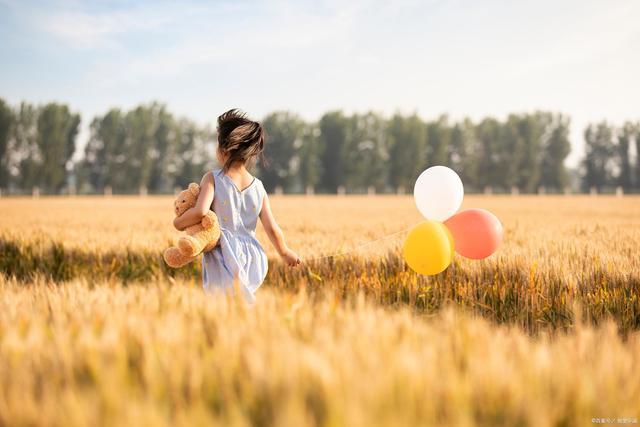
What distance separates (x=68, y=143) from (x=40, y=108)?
14.6 ft

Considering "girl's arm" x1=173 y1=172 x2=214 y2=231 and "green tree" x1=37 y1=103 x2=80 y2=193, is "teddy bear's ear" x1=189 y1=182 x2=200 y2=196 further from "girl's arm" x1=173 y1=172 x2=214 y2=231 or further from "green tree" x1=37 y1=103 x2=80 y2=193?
"green tree" x1=37 y1=103 x2=80 y2=193

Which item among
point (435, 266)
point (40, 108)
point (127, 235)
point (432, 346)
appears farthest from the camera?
point (40, 108)

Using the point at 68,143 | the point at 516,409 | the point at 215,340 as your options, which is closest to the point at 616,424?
the point at 516,409

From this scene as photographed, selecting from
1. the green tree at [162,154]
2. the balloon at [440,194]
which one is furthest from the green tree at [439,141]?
the balloon at [440,194]

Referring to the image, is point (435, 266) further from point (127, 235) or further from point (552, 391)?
point (127, 235)

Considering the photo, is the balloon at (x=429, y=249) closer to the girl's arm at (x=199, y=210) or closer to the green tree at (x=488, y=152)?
the girl's arm at (x=199, y=210)

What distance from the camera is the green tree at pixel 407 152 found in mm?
58562

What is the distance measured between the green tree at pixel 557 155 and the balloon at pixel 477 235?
6288cm

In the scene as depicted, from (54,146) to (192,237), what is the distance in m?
55.4

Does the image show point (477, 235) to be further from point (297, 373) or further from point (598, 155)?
point (598, 155)

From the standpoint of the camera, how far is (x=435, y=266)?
3.95m

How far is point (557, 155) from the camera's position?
201 feet

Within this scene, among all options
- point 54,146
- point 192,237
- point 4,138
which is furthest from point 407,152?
point 192,237

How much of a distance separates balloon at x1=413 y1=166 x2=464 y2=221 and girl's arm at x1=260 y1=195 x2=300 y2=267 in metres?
1.55
